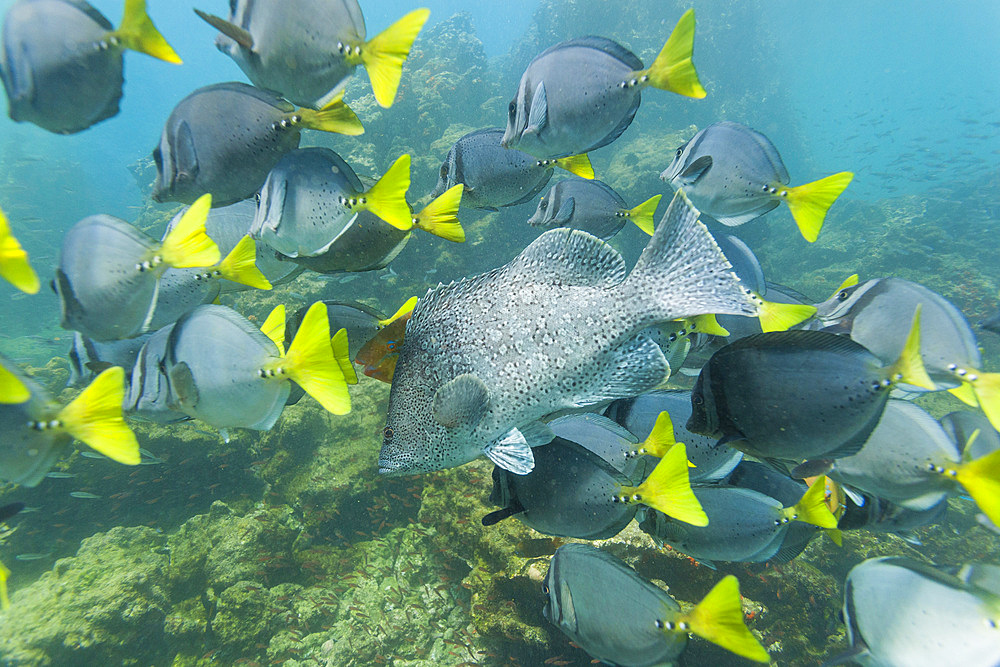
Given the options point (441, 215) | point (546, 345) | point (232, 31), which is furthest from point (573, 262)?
point (232, 31)

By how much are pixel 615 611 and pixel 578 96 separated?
2.53m

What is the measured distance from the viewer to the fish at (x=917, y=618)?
1.76 m

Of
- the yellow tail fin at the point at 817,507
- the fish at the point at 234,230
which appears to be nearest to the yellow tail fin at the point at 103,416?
the fish at the point at 234,230

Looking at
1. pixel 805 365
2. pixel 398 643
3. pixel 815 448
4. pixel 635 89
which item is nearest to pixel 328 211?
pixel 635 89

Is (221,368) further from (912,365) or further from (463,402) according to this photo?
(912,365)

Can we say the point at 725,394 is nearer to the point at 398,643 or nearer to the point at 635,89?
the point at 635,89

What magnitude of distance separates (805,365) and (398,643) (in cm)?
484

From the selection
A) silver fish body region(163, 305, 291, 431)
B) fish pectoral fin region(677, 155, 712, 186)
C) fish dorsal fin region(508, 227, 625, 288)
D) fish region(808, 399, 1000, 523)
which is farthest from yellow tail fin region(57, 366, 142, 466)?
fish pectoral fin region(677, 155, 712, 186)

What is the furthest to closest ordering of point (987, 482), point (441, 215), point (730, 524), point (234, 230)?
point (234, 230) → point (441, 215) → point (730, 524) → point (987, 482)

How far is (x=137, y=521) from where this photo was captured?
6.06 meters

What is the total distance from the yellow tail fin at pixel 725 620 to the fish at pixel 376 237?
1921 mm

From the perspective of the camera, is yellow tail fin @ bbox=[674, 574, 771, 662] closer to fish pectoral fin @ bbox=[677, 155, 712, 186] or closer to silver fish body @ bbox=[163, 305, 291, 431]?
silver fish body @ bbox=[163, 305, 291, 431]

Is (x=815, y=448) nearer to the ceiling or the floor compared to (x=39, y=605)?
nearer to the ceiling

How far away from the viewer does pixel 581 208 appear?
9.86 ft
